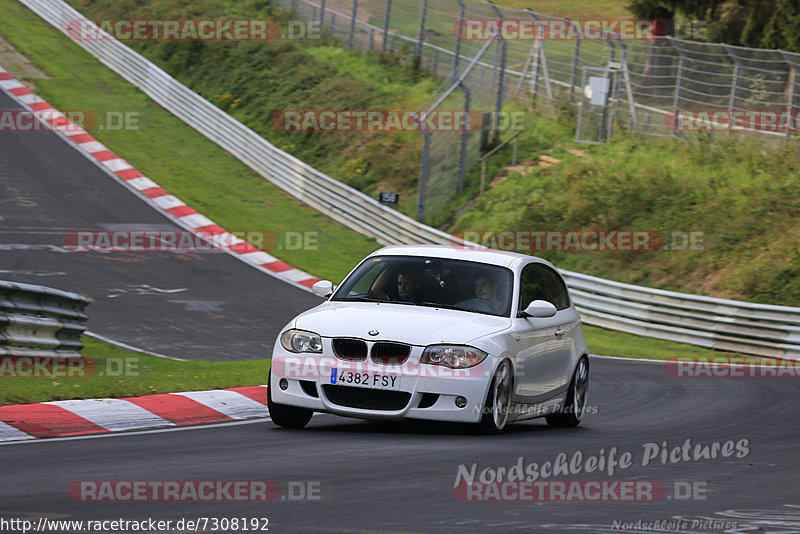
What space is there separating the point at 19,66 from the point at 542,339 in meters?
31.2

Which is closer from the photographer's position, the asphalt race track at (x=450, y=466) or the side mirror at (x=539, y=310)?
the asphalt race track at (x=450, y=466)

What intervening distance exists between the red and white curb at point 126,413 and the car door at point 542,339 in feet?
7.38

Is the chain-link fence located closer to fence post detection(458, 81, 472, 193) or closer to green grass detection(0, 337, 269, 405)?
fence post detection(458, 81, 472, 193)

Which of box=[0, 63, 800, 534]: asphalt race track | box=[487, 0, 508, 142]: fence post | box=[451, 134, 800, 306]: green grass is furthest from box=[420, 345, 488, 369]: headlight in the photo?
box=[487, 0, 508, 142]: fence post

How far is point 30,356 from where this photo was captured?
11094 mm

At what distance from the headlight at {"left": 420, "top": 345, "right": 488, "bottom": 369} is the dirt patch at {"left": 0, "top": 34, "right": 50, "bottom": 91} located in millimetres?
29492

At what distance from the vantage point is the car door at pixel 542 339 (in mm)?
9281

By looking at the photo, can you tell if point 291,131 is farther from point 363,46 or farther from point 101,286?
point 101,286

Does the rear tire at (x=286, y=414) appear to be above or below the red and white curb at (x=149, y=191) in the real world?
above

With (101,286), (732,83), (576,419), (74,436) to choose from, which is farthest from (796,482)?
(732,83)
